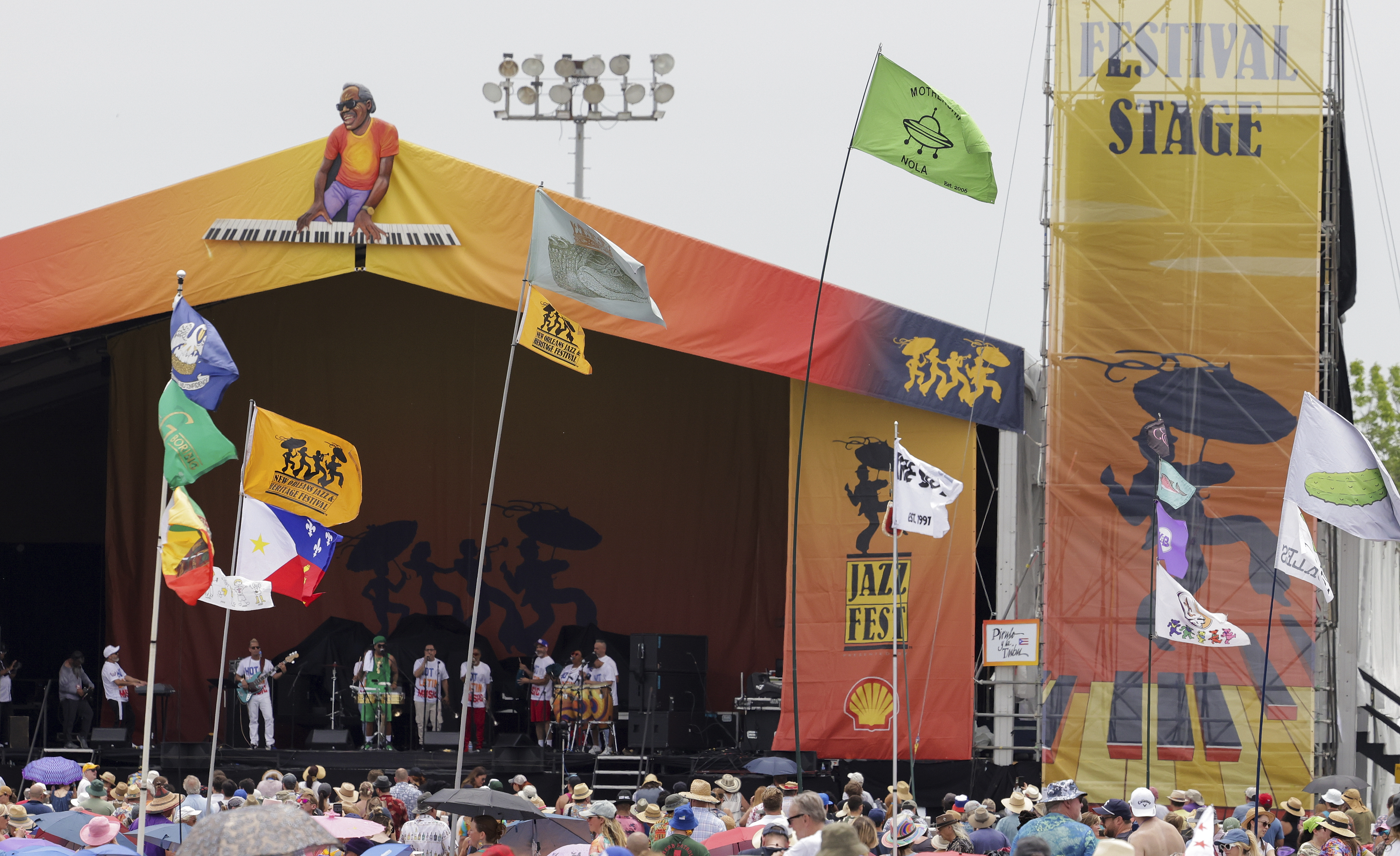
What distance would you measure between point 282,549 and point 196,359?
1.86 metres

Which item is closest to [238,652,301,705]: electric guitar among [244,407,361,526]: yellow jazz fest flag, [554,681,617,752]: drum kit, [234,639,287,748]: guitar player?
[234,639,287,748]: guitar player

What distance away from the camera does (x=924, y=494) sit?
13070 millimetres

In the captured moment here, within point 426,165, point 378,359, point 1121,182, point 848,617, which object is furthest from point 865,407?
point 378,359

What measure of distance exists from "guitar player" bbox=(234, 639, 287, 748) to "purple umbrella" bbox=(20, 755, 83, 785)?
6.89 metres

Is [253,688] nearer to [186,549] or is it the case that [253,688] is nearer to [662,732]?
[662,732]

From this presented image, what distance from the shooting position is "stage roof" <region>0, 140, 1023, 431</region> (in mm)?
18047

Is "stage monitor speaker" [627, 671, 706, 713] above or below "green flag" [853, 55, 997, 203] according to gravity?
below

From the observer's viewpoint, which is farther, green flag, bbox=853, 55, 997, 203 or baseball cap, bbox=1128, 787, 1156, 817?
green flag, bbox=853, 55, 997, 203

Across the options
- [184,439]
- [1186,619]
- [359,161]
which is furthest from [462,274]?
[1186,619]

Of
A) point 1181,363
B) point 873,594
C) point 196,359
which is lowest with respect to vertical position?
point 873,594

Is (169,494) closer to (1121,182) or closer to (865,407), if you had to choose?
(865,407)

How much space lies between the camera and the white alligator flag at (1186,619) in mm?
13852

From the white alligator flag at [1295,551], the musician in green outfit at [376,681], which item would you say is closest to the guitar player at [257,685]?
the musician in green outfit at [376,681]

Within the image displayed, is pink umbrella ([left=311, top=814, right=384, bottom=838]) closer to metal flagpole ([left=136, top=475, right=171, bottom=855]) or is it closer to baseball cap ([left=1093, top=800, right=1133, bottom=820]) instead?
metal flagpole ([left=136, top=475, right=171, bottom=855])
